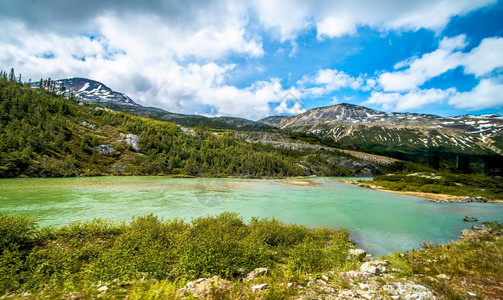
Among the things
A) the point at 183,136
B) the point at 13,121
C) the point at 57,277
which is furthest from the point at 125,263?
the point at 183,136

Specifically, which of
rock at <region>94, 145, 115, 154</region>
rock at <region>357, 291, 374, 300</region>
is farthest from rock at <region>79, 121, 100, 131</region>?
rock at <region>357, 291, 374, 300</region>

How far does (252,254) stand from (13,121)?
137m

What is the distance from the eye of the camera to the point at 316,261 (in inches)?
429

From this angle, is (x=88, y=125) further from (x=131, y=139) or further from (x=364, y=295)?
(x=364, y=295)

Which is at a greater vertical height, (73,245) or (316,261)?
(316,261)

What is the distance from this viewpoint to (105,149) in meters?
113

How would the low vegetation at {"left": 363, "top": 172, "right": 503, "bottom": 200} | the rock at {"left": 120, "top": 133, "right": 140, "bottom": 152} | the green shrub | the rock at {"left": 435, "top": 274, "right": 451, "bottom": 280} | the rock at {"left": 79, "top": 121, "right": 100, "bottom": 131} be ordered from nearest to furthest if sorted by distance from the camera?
the rock at {"left": 435, "top": 274, "right": 451, "bottom": 280}, the green shrub, the low vegetation at {"left": 363, "top": 172, "right": 503, "bottom": 200}, the rock at {"left": 120, "top": 133, "right": 140, "bottom": 152}, the rock at {"left": 79, "top": 121, "right": 100, "bottom": 131}

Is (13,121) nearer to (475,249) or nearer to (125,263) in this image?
(125,263)

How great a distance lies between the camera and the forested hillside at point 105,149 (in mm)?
81838

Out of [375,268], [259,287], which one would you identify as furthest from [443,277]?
[259,287]

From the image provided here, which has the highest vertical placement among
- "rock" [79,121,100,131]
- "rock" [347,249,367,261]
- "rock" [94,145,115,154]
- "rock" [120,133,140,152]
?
"rock" [79,121,100,131]

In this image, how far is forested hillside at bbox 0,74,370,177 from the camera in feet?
268

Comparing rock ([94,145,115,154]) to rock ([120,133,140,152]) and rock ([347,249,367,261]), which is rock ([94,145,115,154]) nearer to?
rock ([120,133,140,152])

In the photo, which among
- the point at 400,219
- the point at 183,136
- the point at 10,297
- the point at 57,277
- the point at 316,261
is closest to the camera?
the point at 10,297
